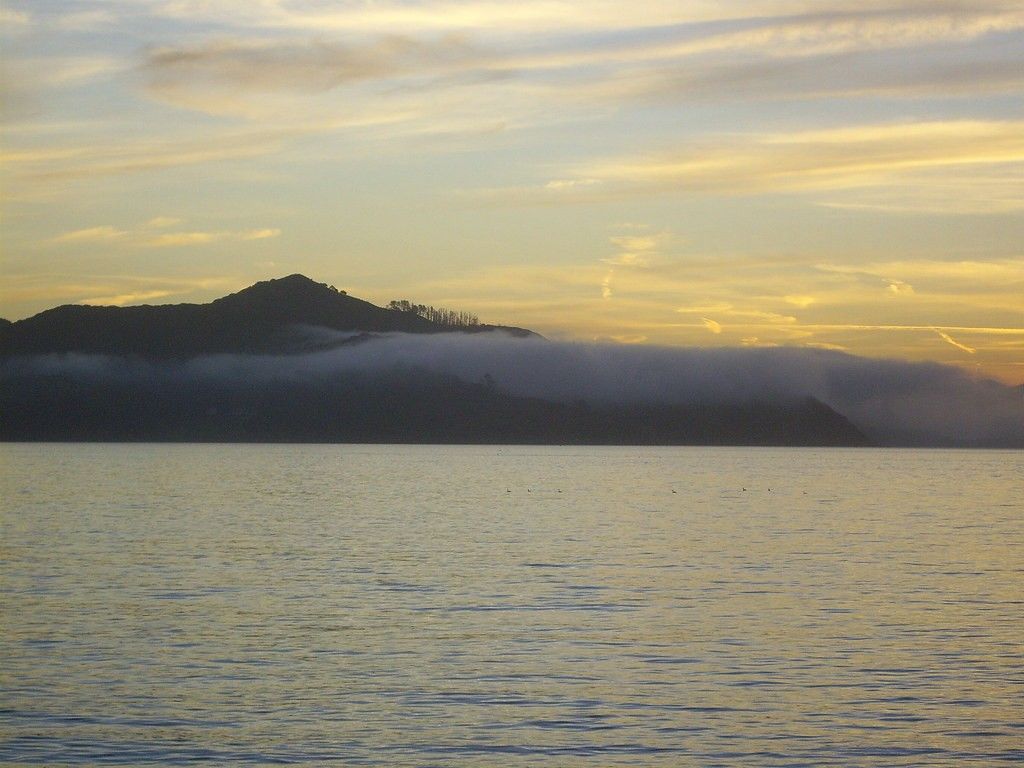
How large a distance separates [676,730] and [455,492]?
12320 cm

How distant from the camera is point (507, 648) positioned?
38938 millimetres

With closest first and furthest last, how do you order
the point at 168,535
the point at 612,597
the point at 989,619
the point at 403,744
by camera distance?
the point at 403,744, the point at 989,619, the point at 612,597, the point at 168,535

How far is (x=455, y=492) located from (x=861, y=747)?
125 meters

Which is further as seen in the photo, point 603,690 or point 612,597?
point 612,597

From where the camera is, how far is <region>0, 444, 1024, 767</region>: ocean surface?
28.3 m

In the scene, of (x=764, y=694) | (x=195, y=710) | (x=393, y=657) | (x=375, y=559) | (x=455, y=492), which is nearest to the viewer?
(x=195, y=710)

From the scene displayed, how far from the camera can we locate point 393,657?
1468 inches

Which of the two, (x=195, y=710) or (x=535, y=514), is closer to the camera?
(x=195, y=710)

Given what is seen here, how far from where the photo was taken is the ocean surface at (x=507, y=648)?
93.0ft

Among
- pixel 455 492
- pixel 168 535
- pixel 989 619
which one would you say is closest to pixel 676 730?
pixel 989 619

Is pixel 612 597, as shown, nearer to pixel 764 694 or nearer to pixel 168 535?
pixel 764 694

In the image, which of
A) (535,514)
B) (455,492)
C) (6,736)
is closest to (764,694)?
(6,736)

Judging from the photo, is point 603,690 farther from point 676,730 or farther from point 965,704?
point 965,704

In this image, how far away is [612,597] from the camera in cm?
5125
